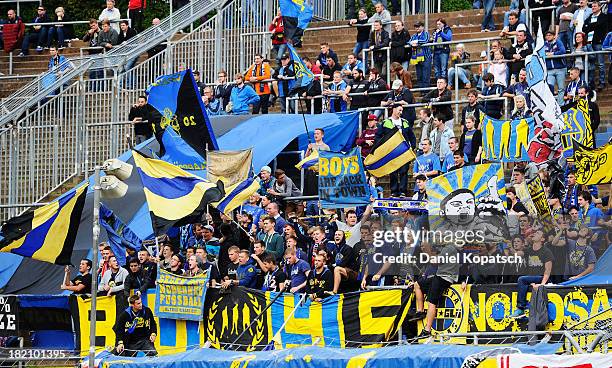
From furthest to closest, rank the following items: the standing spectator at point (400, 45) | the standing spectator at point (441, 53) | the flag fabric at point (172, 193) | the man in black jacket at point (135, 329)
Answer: the standing spectator at point (400, 45)
the standing spectator at point (441, 53)
the man in black jacket at point (135, 329)
the flag fabric at point (172, 193)

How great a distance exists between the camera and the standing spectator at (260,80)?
33.3m

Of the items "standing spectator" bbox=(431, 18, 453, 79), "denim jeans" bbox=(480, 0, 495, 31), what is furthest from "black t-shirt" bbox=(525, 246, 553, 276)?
"denim jeans" bbox=(480, 0, 495, 31)

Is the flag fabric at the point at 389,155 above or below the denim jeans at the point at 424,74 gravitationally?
below

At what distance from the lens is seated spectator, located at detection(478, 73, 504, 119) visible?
28953 mm

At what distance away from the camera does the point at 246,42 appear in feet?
120

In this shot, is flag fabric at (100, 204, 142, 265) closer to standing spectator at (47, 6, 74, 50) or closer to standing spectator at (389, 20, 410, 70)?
standing spectator at (389, 20, 410, 70)

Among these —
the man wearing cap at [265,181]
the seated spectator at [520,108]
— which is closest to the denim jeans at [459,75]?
the seated spectator at [520,108]

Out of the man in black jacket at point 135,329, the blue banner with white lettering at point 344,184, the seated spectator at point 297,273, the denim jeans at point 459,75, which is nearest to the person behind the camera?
the seated spectator at point 297,273

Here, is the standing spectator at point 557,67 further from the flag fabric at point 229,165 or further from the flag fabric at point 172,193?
the flag fabric at point 172,193

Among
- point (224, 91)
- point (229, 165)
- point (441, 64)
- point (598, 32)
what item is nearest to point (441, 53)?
point (441, 64)

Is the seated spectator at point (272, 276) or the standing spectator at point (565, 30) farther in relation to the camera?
the standing spectator at point (565, 30)

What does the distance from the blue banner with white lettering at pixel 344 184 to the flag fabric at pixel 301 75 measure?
15.9 ft

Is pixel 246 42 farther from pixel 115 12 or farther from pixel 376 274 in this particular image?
pixel 376 274

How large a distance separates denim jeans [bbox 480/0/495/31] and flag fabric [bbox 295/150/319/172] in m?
6.04
